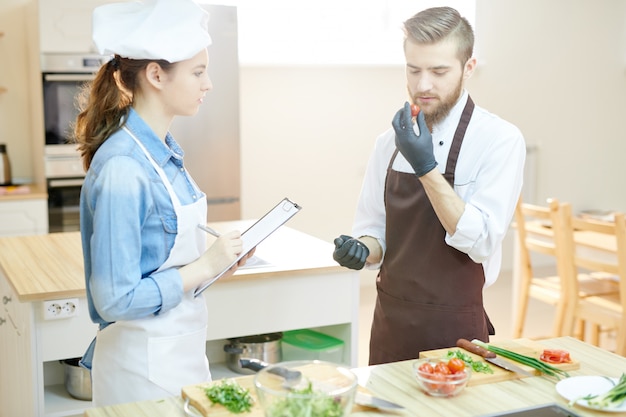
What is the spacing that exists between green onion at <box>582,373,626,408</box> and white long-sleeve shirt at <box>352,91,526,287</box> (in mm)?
519

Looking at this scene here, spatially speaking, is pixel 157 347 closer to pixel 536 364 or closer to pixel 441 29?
pixel 536 364

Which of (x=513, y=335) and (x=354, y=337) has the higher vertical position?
(x=354, y=337)

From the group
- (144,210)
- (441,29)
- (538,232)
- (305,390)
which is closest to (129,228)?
(144,210)

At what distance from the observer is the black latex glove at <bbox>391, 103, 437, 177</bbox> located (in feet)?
6.25

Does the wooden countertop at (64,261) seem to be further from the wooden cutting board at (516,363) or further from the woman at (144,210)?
the wooden cutting board at (516,363)

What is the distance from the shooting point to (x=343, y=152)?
18.8 ft

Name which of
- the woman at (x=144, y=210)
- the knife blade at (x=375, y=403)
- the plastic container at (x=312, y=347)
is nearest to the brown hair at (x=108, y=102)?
the woman at (x=144, y=210)

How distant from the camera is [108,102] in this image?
1.81 metres

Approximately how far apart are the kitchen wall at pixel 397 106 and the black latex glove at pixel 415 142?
321 cm

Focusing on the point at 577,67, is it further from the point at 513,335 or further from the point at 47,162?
the point at 47,162

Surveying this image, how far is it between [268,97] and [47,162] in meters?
1.58

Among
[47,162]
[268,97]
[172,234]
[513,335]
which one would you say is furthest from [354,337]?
[268,97]

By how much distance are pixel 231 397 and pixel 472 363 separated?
0.53m

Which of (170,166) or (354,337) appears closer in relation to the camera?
(170,166)
